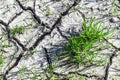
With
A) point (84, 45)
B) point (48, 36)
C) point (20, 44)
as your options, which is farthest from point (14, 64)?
point (84, 45)

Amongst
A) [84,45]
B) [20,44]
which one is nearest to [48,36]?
[20,44]

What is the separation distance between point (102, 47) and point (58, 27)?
441mm

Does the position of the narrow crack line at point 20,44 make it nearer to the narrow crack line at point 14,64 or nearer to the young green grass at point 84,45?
the narrow crack line at point 14,64

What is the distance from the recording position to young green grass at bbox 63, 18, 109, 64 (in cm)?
261

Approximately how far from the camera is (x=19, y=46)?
280 centimetres

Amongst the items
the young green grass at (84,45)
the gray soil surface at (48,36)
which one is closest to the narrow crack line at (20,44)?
the gray soil surface at (48,36)

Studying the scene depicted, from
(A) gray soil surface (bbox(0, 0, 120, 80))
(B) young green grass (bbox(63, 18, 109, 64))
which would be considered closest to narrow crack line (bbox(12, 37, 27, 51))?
(A) gray soil surface (bbox(0, 0, 120, 80))

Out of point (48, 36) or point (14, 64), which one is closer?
point (14, 64)

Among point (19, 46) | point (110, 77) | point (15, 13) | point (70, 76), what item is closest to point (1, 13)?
point (15, 13)

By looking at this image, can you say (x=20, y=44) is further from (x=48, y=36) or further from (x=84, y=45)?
(x=84, y=45)

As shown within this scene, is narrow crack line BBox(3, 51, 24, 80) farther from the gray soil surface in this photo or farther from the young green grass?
the young green grass

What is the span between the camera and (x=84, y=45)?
261cm

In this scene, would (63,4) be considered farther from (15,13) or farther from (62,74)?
(62,74)

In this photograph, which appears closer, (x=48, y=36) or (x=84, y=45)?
(x=84, y=45)
